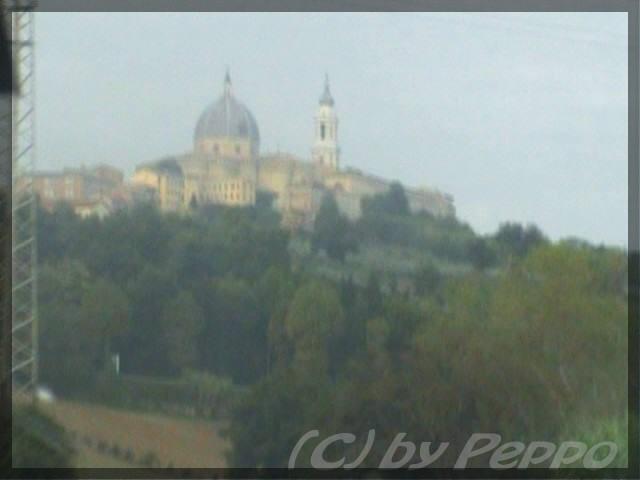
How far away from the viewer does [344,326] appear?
9695 mm

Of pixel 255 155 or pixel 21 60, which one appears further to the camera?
pixel 255 155

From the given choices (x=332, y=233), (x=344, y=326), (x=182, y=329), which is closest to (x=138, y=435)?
(x=182, y=329)

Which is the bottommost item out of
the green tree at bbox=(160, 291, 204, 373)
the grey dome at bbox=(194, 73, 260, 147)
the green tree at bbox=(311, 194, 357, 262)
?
the green tree at bbox=(160, 291, 204, 373)

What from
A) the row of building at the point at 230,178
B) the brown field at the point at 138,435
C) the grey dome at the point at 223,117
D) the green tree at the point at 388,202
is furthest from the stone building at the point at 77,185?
the green tree at the point at 388,202

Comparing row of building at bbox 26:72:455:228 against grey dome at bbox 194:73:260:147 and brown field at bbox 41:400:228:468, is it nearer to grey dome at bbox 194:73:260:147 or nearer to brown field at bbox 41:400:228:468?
grey dome at bbox 194:73:260:147

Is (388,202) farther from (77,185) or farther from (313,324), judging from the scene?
(77,185)

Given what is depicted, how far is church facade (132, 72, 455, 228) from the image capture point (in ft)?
30.5

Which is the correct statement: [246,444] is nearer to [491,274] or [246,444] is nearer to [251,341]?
[251,341]

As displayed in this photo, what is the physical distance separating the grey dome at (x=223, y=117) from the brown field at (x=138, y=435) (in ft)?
5.45

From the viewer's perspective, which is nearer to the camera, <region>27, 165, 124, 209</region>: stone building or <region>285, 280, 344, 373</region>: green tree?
<region>27, 165, 124, 209</region>: stone building

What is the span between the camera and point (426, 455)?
9.55 m

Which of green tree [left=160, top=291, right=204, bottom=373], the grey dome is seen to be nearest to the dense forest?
green tree [left=160, top=291, right=204, bottom=373]

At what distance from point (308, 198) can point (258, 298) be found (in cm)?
68

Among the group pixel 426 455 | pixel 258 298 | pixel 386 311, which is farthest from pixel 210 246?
pixel 426 455
